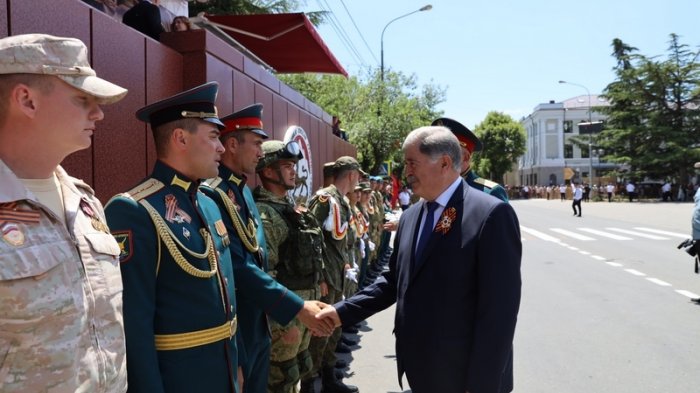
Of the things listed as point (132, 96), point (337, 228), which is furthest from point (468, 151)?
point (132, 96)

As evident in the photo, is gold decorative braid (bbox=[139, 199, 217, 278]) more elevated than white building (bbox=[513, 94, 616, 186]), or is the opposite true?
white building (bbox=[513, 94, 616, 186])

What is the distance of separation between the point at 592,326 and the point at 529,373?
1971 millimetres

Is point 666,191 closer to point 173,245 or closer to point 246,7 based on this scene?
point 246,7

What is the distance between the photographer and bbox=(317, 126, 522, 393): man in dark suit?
7.52ft

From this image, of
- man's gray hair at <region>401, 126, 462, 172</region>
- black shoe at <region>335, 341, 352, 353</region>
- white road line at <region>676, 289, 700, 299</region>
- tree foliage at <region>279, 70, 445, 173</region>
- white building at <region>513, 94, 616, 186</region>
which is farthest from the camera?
white building at <region>513, 94, 616, 186</region>

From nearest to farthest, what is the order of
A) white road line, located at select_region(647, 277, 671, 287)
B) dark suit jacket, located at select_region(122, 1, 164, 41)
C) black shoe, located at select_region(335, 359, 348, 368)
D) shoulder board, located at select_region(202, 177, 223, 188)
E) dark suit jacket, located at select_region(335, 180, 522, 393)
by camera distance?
1. dark suit jacket, located at select_region(335, 180, 522, 393)
2. shoulder board, located at select_region(202, 177, 223, 188)
3. dark suit jacket, located at select_region(122, 1, 164, 41)
4. black shoe, located at select_region(335, 359, 348, 368)
5. white road line, located at select_region(647, 277, 671, 287)

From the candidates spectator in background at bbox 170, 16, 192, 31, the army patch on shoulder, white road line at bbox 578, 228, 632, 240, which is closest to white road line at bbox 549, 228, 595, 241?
white road line at bbox 578, 228, 632, 240

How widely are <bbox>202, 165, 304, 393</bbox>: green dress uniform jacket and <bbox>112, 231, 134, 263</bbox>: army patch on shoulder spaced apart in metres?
0.80

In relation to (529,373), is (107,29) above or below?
above

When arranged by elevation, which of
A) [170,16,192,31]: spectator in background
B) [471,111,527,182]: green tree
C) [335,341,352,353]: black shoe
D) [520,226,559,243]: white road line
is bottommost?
[335,341,352,353]: black shoe

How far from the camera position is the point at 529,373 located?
16.3ft

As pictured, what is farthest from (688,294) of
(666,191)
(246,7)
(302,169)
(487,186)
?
(666,191)

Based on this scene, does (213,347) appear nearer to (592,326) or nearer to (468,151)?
(468,151)

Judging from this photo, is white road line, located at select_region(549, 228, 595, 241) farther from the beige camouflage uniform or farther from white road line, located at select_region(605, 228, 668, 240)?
the beige camouflage uniform
